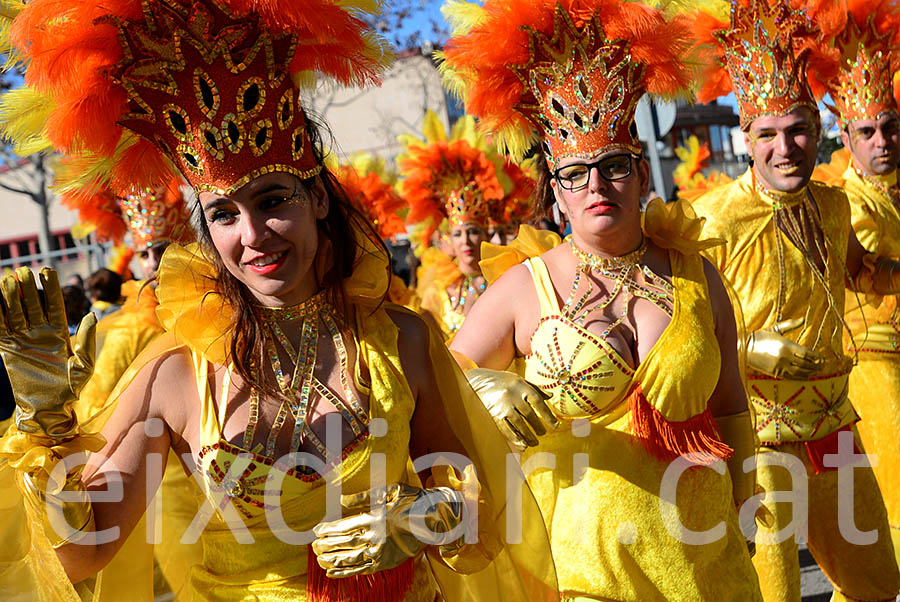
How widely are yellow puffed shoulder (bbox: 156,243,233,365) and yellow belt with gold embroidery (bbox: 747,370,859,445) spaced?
2432 millimetres

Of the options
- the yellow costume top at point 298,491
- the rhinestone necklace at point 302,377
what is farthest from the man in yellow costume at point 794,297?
the rhinestone necklace at point 302,377

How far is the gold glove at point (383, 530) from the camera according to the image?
85.5 inches

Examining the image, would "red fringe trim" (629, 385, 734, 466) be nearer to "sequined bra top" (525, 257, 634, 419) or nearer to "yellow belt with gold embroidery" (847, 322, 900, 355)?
"sequined bra top" (525, 257, 634, 419)

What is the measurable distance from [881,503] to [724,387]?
1276 mm

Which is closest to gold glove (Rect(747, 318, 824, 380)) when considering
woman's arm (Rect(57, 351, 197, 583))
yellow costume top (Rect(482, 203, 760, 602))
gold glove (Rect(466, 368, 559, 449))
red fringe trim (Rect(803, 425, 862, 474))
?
red fringe trim (Rect(803, 425, 862, 474))

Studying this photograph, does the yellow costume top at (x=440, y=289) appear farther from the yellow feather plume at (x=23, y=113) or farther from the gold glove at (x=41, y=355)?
the gold glove at (x=41, y=355)

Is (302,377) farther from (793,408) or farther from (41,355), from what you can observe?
(793,408)

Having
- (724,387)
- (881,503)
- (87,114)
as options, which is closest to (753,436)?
(724,387)

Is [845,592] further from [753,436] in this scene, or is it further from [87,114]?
[87,114]

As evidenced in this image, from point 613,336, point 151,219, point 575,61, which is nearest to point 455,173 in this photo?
point 151,219

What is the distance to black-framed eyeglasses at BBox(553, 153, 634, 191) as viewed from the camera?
3137 mm

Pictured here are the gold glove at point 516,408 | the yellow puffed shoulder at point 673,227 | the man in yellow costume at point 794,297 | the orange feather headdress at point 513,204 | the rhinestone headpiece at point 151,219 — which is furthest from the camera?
the orange feather headdress at point 513,204

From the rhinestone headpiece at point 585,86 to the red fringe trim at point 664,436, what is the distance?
77 centimetres

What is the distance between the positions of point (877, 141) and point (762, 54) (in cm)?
148
